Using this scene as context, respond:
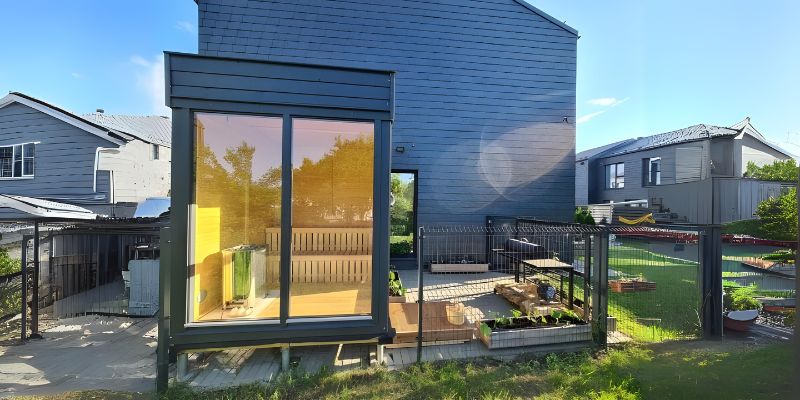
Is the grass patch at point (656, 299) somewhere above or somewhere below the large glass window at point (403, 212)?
below

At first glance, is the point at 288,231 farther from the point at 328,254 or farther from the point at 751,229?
the point at 751,229

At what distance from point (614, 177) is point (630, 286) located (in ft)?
65.5

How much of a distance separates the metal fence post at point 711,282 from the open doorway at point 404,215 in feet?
21.6

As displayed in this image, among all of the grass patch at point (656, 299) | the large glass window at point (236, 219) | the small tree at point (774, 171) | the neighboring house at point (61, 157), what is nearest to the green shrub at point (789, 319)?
the grass patch at point (656, 299)

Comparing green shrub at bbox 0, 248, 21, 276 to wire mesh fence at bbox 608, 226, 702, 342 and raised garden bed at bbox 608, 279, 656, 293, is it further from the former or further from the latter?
raised garden bed at bbox 608, 279, 656, 293

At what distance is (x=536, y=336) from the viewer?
4535mm

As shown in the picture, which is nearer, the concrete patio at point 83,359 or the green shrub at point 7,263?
the concrete patio at point 83,359

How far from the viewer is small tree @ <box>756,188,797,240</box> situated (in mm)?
10492

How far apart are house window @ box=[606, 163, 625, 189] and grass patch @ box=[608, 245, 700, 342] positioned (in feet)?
59.4

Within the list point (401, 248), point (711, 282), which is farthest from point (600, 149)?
point (711, 282)

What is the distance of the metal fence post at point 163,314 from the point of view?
349 cm

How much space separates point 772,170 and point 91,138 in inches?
1266

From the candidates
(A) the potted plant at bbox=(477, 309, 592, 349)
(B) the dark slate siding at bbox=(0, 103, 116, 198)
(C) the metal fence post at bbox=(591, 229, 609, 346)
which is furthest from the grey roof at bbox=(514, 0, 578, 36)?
(B) the dark slate siding at bbox=(0, 103, 116, 198)

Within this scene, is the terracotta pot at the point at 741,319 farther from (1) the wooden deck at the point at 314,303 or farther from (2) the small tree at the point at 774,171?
(2) the small tree at the point at 774,171
